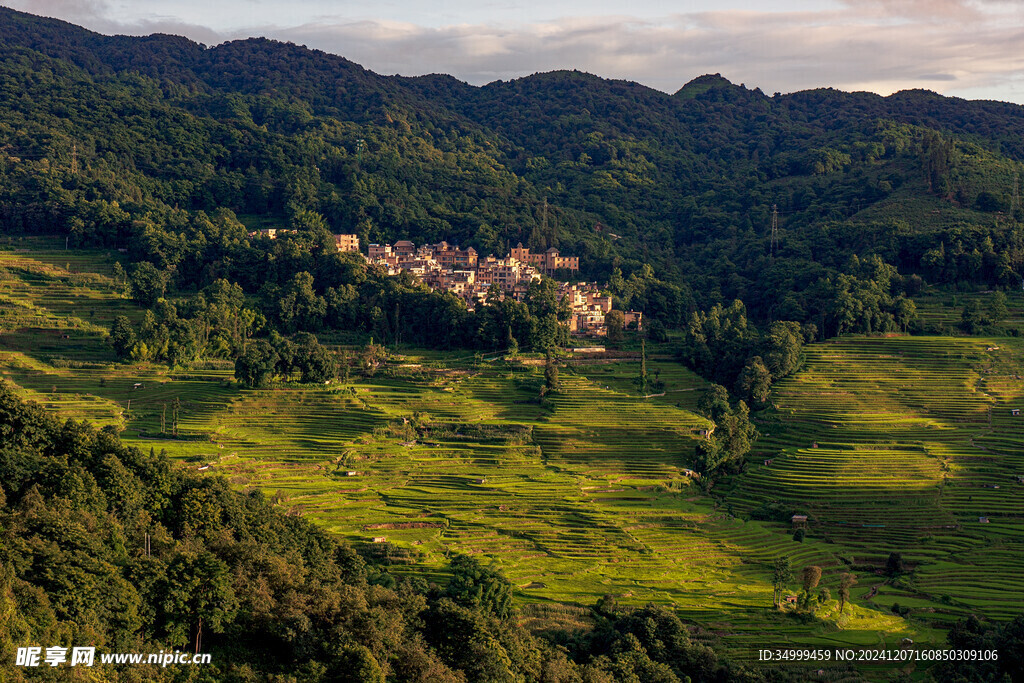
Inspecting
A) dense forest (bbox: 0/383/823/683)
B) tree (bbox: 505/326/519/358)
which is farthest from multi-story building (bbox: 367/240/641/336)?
dense forest (bbox: 0/383/823/683)

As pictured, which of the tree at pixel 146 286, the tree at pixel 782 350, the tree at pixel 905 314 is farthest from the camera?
the tree at pixel 146 286

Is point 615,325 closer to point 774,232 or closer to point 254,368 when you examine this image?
point 254,368

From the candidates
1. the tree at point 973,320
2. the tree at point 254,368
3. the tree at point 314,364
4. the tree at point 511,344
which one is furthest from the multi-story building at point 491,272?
the tree at point 973,320

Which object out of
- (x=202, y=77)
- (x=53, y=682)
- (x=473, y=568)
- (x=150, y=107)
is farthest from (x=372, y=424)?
(x=202, y=77)

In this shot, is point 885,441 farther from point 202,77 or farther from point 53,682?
point 202,77

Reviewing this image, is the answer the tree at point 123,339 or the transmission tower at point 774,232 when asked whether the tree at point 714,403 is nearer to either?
the transmission tower at point 774,232
